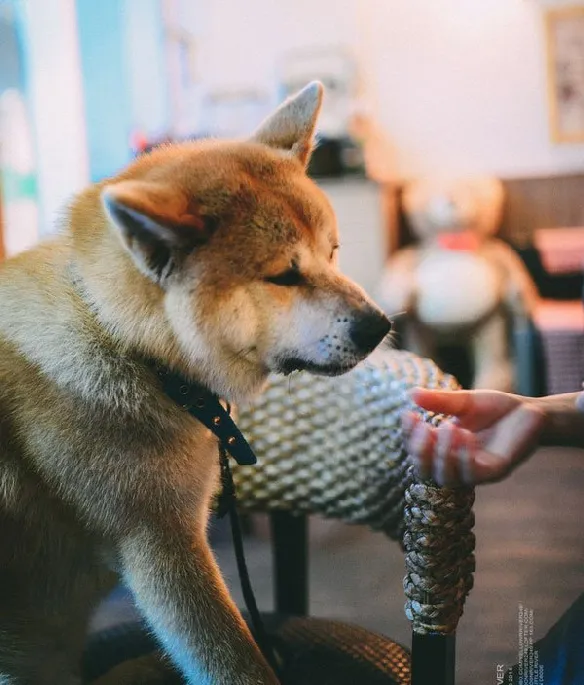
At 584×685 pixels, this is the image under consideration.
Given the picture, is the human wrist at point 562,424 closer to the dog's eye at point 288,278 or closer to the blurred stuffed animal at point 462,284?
the dog's eye at point 288,278

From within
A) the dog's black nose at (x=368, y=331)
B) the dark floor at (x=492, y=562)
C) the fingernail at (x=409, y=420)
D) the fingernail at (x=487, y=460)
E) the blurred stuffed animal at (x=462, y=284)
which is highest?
the dog's black nose at (x=368, y=331)

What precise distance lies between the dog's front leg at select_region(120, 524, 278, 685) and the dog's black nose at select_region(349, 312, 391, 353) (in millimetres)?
262

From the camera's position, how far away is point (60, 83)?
299 cm

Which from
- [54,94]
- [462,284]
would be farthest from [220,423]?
[54,94]

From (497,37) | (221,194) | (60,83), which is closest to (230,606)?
(221,194)

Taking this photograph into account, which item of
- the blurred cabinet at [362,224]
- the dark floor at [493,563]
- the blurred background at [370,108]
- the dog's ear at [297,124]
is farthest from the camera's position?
the blurred cabinet at [362,224]

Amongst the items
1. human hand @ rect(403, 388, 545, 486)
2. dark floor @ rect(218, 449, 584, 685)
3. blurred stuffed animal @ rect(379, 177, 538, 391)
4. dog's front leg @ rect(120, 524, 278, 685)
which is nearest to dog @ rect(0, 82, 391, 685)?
dog's front leg @ rect(120, 524, 278, 685)

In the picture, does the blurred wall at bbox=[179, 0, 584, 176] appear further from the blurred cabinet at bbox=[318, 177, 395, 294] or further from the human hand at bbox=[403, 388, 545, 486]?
the human hand at bbox=[403, 388, 545, 486]

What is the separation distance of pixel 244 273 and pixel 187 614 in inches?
13.3

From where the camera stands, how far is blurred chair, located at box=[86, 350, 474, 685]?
2.34 ft

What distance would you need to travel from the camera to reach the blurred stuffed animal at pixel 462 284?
8.90ft

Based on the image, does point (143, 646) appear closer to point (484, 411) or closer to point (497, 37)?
point (484, 411)

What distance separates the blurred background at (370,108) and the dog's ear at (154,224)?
2075mm

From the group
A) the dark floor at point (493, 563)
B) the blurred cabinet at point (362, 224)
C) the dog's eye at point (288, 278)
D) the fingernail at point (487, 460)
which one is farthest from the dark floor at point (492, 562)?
the blurred cabinet at point (362, 224)
